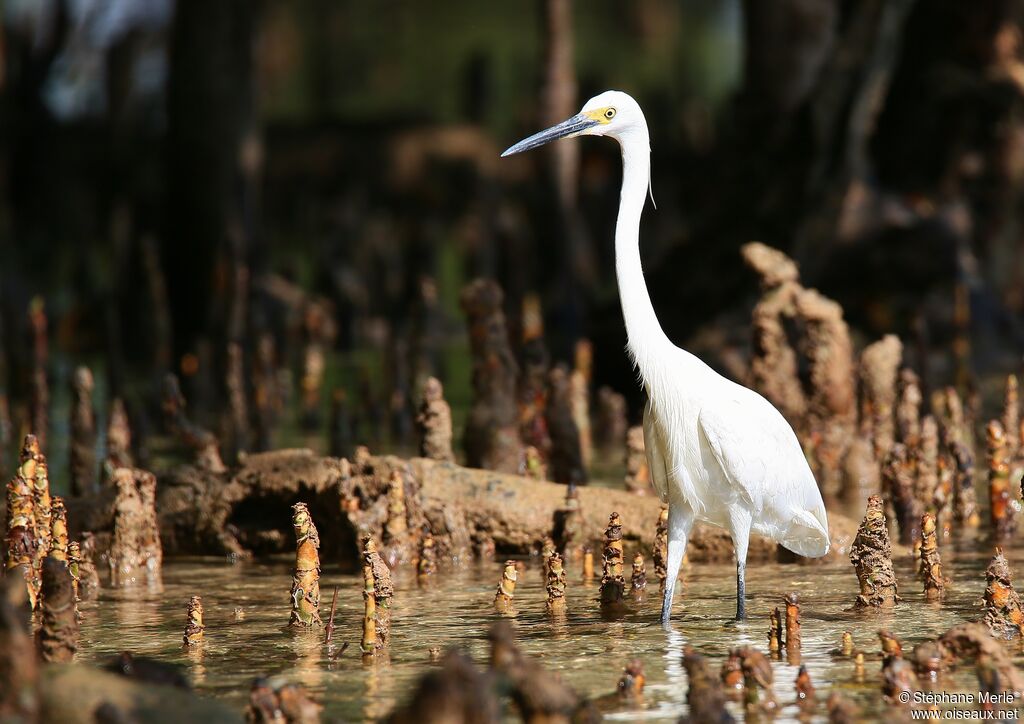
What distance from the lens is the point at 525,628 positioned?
6.17 m

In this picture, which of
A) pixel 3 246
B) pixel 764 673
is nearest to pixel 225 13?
pixel 3 246

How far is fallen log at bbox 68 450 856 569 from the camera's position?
24.9 ft

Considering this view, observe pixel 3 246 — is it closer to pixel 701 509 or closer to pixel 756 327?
pixel 756 327

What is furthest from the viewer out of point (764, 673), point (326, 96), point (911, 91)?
point (326, 96)

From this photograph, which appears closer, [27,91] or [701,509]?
[701,509]

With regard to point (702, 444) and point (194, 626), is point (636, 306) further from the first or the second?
point (194, 626)

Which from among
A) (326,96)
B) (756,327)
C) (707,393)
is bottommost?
(707,393)

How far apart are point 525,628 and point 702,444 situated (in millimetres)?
964

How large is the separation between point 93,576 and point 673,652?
271cm

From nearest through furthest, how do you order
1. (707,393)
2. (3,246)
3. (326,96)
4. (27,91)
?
(707,393), (3,246), (27,91), (326,96)

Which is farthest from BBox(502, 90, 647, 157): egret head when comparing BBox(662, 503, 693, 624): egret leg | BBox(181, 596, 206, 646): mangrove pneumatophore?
BBox(181, 596, 206, 646): mangrove pneumatophore

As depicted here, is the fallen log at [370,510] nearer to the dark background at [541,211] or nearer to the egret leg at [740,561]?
the egret leg at [740,561]

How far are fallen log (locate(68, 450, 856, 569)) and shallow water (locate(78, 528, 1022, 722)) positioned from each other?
16 centimetres

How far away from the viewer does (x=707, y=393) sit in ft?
20.8
